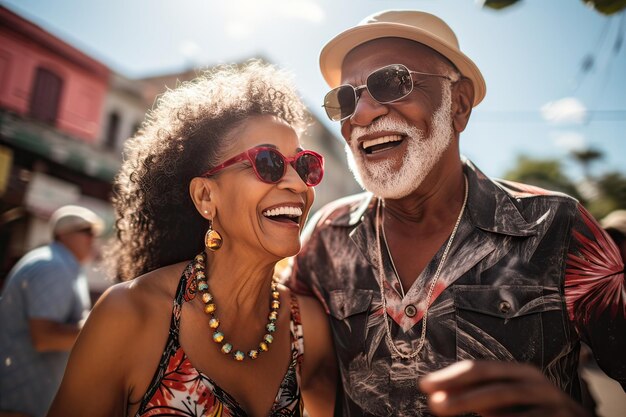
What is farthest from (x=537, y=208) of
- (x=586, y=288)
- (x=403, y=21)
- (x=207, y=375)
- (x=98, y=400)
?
(x=98, y=400)

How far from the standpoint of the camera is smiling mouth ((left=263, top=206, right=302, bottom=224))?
2176 mm

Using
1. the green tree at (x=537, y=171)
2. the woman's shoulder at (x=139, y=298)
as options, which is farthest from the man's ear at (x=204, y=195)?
the green tree at (x=537, y=171)

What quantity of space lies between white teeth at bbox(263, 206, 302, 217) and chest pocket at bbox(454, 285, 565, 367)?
A: 0.96 meters

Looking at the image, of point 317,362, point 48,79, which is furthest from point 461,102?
point 48,79

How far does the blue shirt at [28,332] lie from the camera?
362 cm

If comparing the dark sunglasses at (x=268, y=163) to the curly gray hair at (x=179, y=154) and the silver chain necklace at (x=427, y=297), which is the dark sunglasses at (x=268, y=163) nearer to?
the curly gray hair at (x=179, y=154)

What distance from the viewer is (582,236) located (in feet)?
6.88

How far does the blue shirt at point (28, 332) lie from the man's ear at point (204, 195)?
2.39 m

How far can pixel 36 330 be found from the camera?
3.65 m

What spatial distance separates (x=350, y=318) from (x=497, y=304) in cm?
80

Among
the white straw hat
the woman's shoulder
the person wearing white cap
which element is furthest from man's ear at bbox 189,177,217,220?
the person wearing white cap

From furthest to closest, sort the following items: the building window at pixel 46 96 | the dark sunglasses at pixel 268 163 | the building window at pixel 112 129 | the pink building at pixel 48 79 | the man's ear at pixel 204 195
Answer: the building window at pixel 112 129 → the building window at pixel 46 96 → the pink building at pixel 48 79 → the man's ear at pixel 204 195 → the dark sunglasses at pixel 268 163

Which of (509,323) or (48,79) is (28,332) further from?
(48,79)

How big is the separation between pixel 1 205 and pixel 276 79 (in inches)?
387
